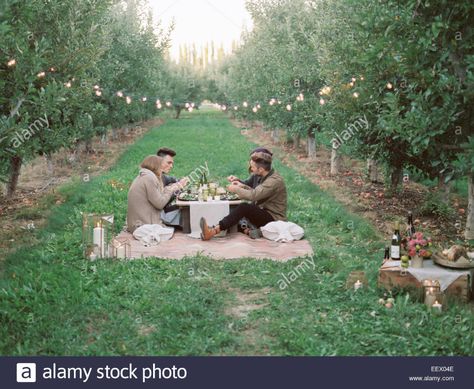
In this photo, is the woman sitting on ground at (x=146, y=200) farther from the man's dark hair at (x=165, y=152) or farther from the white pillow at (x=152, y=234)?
the man's dark hair at (x=165, y=152)

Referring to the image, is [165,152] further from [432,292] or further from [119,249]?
[432,292]

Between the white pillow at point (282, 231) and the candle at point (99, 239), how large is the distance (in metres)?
3.24

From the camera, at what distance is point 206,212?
1251 centimetres

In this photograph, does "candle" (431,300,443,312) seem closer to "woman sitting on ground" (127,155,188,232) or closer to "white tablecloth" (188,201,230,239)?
"white tablecloth" (188,201,230,239)

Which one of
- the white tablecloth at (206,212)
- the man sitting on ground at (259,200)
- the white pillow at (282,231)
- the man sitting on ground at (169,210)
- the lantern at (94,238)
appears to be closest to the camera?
the lantern at (94,238)

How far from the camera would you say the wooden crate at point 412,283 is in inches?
310

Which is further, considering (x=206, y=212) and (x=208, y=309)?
(x=206, y=212)

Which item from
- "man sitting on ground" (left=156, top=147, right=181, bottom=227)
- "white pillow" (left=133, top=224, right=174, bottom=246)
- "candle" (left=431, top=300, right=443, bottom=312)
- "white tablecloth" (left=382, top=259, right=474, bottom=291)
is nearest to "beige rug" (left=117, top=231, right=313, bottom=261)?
"white pillow" (left=133, top=224, right=174, bottom=246)

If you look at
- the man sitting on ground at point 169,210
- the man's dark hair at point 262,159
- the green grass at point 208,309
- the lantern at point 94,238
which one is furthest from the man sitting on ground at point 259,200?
the lantern at point 94,238

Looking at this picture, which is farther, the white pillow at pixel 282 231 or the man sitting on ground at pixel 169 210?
the man sitting on ground at pixel 169 210

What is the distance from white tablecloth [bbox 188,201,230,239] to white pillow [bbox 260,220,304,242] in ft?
3.25

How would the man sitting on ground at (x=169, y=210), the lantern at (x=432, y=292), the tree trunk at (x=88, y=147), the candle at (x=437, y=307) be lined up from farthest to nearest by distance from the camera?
the tree trunk at (x=88, y=147)
the man sitting on ground at (x=169, y=210)
the lantern at (x=432, y=292)
the candle at (x=437, y=307)

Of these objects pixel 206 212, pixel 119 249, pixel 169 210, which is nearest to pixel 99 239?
pixel 119 249

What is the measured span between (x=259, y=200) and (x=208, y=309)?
15.4 ft
